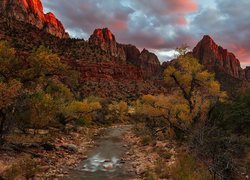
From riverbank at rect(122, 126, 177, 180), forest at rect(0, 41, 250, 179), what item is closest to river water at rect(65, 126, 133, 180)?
riverbank at rect(122, 126, 177, 180)

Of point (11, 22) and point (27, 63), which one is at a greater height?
point (11, 22)

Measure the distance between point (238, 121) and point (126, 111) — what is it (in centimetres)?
5241

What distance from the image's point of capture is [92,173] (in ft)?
59.8

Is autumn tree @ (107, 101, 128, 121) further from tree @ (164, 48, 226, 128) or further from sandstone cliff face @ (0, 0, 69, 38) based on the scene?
sandstone cliff face @ (0, 0, 69, 38)

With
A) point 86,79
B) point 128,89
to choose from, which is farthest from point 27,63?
point 128,89

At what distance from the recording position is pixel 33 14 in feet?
520

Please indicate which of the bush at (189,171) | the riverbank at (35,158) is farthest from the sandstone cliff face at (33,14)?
the bush at (189,171)

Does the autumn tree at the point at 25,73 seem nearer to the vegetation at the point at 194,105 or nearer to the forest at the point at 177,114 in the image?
the forest at the point at 177,114

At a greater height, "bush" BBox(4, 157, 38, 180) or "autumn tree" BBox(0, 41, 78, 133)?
"autumn tree" BBox(0, 41, 78, 133)

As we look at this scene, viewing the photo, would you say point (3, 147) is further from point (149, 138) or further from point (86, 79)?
point (86, 79)

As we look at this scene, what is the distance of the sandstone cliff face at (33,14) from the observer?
139625mm

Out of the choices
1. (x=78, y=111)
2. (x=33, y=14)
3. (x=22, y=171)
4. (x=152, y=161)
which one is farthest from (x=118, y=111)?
(x=33, y=14)

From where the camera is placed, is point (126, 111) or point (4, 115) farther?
point (126, 111)

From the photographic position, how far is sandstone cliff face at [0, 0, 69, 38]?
139625 millimetres
